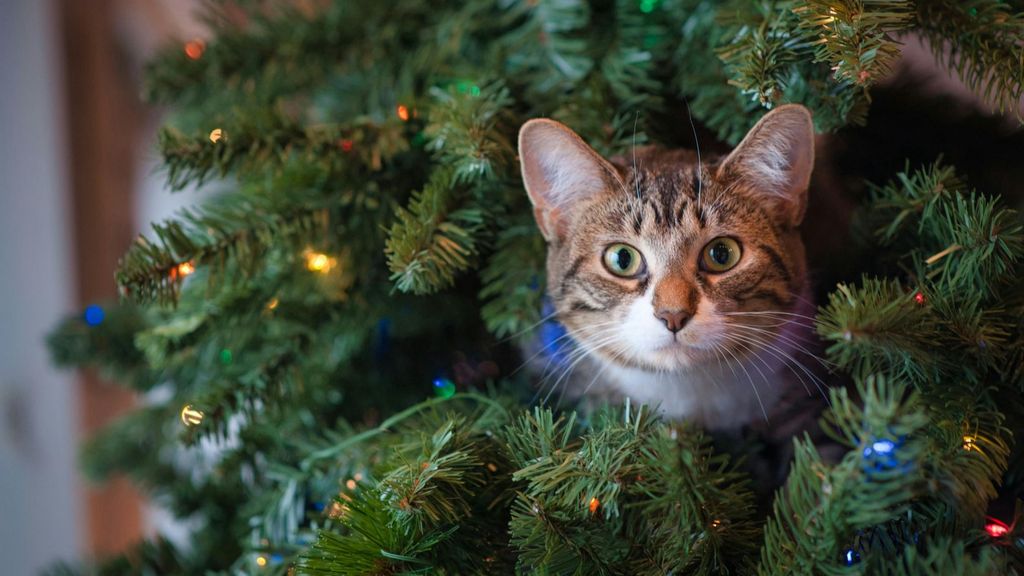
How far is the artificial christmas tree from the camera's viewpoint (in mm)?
523

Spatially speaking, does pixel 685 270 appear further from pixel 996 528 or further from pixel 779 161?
pixel 996 528

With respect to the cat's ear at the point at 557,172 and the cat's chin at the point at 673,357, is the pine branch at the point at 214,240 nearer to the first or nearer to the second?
the cat's ear at the point at 557,172

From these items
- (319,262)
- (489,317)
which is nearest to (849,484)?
(489,317)

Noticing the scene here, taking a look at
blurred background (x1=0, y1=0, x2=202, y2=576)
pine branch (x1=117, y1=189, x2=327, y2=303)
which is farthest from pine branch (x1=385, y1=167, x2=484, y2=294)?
blurred background (x1=0, y1=0, x2=202, y2=576)

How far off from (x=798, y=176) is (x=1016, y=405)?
32 centimetres

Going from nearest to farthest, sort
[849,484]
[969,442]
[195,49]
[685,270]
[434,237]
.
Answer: [849,484], [969,442], [434,237], [685,270], [195,49]

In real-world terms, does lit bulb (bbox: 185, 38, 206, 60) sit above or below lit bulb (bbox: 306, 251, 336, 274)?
above

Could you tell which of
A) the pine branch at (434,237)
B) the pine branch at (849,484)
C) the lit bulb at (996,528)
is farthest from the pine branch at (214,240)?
the lit bulb at (996,528)

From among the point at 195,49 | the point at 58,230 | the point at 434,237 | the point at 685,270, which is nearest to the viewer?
the point at 434,237

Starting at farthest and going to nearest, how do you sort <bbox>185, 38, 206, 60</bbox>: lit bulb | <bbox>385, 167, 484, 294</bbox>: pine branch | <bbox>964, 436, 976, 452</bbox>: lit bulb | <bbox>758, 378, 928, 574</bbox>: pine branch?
1. <bbox>185, 38, 206, 60</bbox>: lit bulb
2. <bbox>385, 167, 484, 294</bbox>: pine branch
3. <bbox>964, 436, 976, 452</bbox>: lit bulb
4. <bbox>758, 378, 928, 574</bbox>: pine branch

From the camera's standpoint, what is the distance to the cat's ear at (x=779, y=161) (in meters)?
0.73

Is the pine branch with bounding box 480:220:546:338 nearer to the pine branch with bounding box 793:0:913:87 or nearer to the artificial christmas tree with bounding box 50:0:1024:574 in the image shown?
the artificial christmas tree with bounding box 50:0:1024:574

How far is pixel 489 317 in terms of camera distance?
79 centimetres

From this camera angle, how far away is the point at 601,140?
33.9 inches
